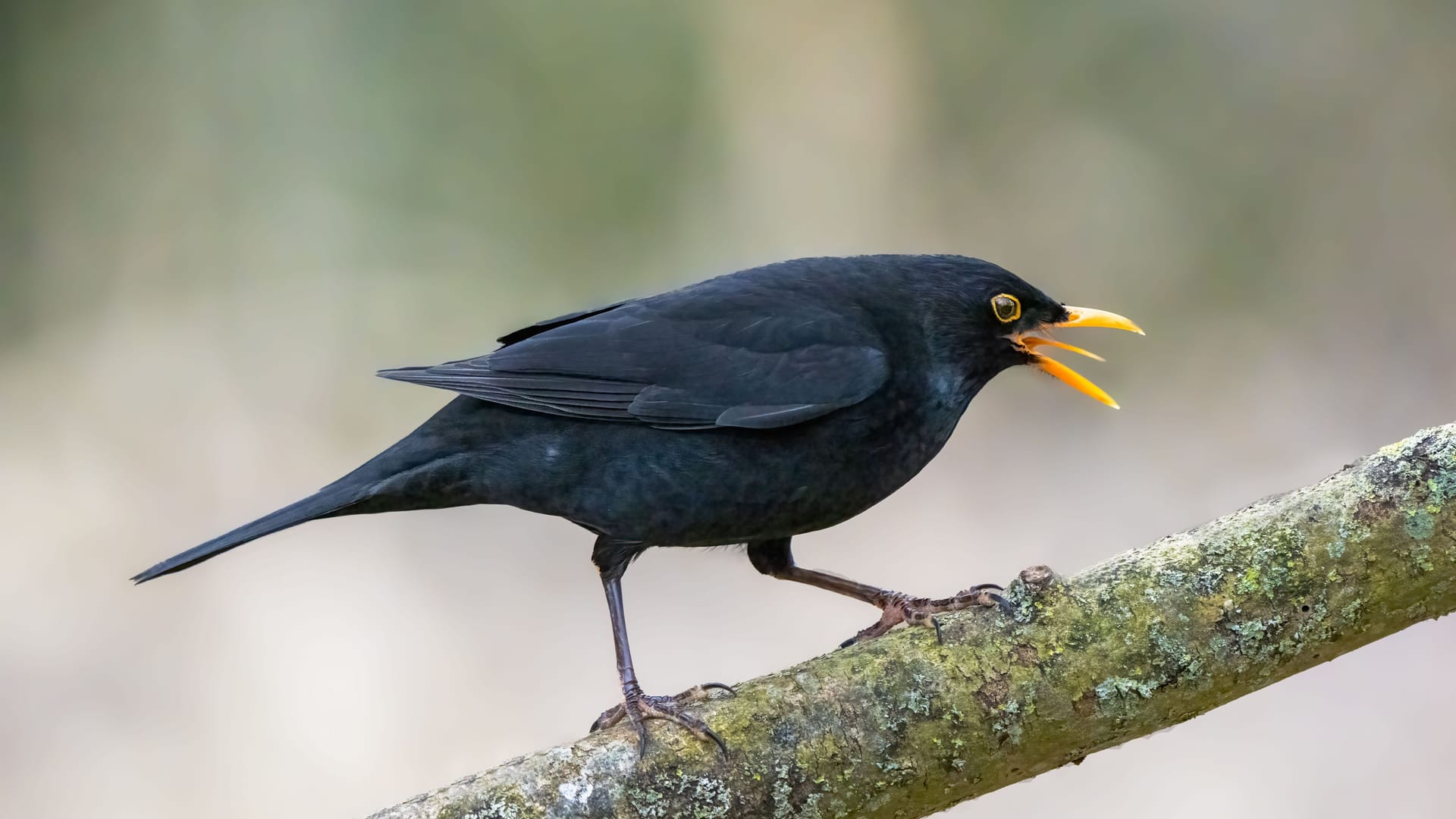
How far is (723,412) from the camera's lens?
10.2 ft

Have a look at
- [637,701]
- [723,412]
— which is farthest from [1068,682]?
[723,412]

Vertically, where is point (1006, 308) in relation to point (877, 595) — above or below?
above

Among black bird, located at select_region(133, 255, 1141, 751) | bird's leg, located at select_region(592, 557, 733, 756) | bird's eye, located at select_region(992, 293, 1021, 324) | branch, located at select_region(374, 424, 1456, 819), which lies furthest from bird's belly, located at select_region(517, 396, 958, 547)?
branch, located at select_region(374, 424, 1456, 819)

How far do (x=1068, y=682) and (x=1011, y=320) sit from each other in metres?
1.10

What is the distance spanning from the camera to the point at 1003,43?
24.6 ft

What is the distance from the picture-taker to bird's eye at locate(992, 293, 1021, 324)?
3262mm

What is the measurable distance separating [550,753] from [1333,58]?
6.62 meters

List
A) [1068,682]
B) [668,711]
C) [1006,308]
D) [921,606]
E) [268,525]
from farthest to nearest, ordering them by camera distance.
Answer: [1006,308], [921,606], [268,525], [668,711], [1068,682]

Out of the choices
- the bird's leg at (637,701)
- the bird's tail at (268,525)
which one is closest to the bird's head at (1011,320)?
the bird's leg at (637,701)

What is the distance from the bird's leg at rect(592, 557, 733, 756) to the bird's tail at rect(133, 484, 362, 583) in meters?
0.74

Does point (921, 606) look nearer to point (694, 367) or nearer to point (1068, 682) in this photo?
point (1068, 682)

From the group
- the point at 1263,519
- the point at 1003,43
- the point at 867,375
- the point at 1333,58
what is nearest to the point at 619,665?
the point at 867,375

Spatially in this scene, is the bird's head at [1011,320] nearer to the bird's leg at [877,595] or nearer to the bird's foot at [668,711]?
the bird's leg at [877,595]

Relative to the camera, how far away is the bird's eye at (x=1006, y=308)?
10.7ft
